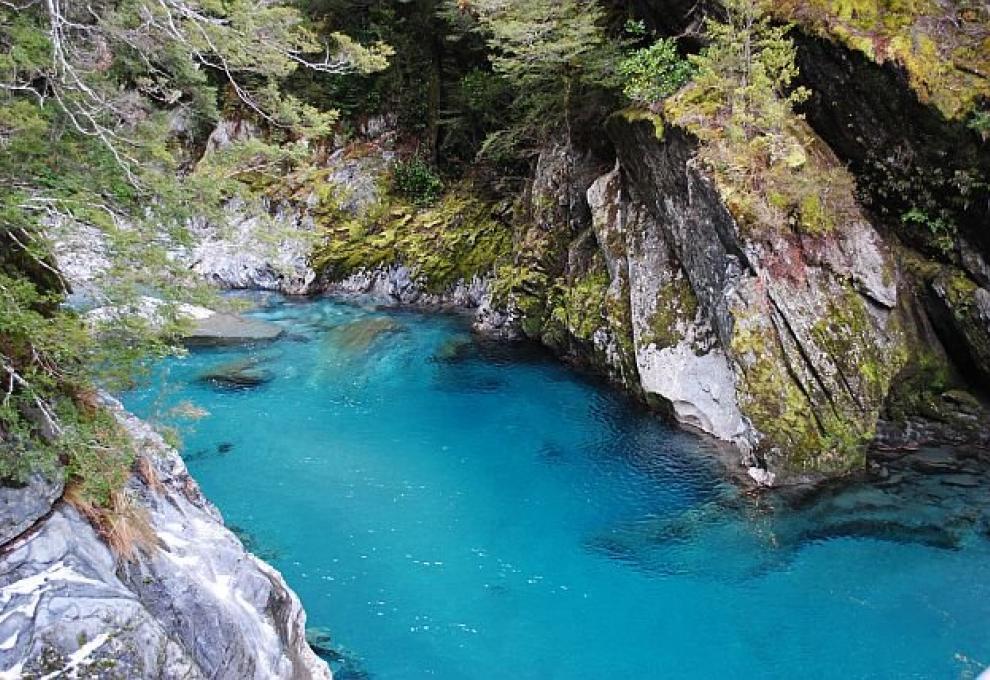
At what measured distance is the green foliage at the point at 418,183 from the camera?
2374 cm

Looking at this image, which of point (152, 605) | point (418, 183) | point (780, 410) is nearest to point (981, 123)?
point (780, 410)

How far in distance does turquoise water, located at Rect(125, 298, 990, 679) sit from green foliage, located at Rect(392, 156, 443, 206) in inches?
440

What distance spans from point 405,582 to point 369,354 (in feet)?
30.6

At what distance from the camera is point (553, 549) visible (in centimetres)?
921

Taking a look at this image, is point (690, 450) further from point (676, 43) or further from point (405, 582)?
point (676, 43)

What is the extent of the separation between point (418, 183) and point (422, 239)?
281cm

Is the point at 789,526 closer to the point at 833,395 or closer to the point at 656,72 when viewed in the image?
the point at 833,395

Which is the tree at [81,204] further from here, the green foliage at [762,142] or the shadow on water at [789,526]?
the green foliage at [762,142]

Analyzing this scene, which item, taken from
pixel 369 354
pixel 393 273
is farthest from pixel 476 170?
pixel 369 354

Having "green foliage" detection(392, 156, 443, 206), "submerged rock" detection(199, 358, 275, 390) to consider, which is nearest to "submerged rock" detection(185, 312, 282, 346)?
"submerged rock" detection(199, 358, 275, 390)

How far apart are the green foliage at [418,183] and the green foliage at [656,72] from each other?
11.5 metres

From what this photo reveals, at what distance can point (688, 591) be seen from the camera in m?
8.27

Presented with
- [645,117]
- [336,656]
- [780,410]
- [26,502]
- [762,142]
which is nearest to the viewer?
[26,502]

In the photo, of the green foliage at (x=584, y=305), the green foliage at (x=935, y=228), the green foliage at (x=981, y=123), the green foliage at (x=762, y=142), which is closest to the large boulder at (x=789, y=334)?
the green foliage at (x=762, y=142)
